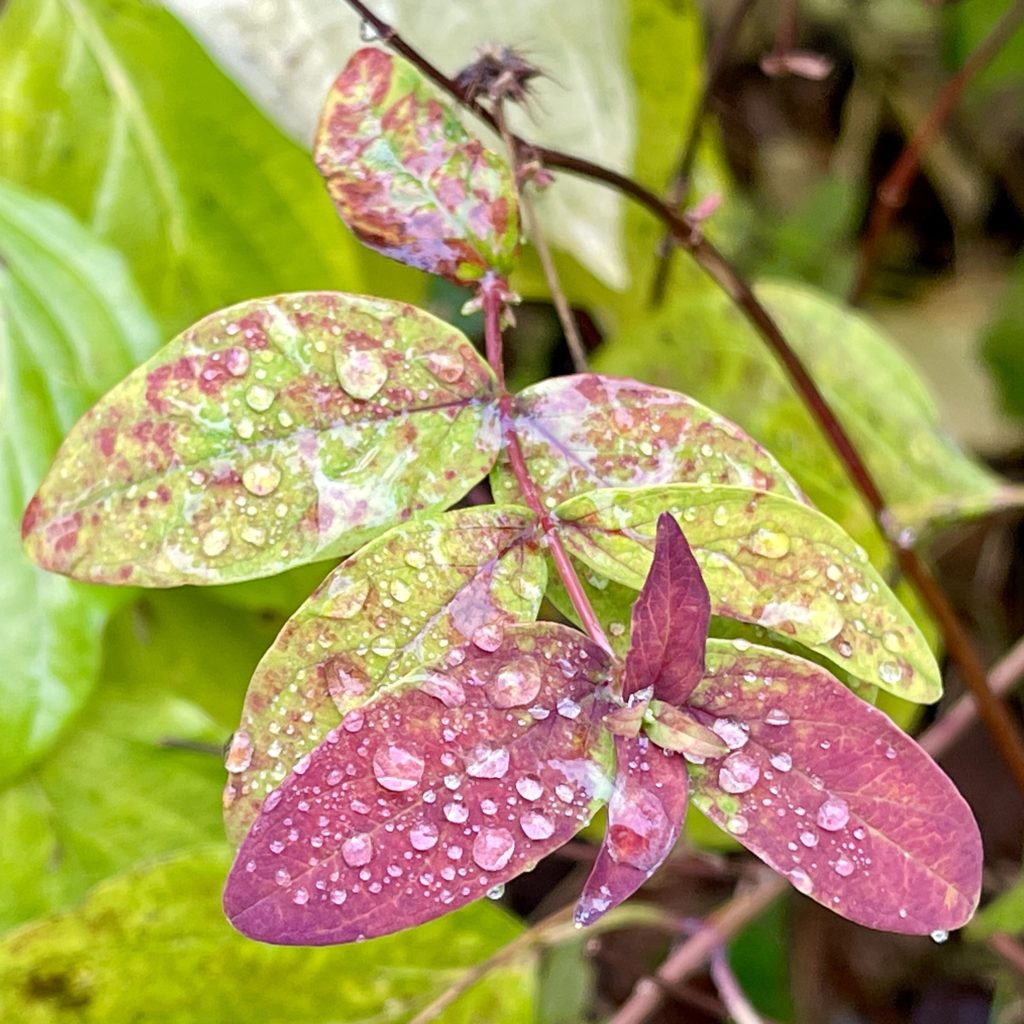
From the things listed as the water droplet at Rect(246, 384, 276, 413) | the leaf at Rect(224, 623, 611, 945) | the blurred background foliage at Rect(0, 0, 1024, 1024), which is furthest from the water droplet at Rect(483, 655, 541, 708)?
the blurred background foliage at Rect(0, 0, 1024, 1024)

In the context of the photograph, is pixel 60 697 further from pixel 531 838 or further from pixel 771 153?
pixel 771 153

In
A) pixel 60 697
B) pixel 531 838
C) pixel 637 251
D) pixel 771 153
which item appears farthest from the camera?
pixel 771 153

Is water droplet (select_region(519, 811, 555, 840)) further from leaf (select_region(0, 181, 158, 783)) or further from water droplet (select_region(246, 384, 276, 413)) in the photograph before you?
leaf (select_region(0, 181, 158, 783))

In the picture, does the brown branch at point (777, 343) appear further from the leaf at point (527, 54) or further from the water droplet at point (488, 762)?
the water droplet at point (488, 762)

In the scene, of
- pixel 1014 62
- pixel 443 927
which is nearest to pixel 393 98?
pixel 443 927

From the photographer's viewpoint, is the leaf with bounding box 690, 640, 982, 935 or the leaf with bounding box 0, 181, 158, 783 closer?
the leaf with bounding box 690, 640, 982, 935

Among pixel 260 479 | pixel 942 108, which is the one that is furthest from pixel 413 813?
pixel 942 108
